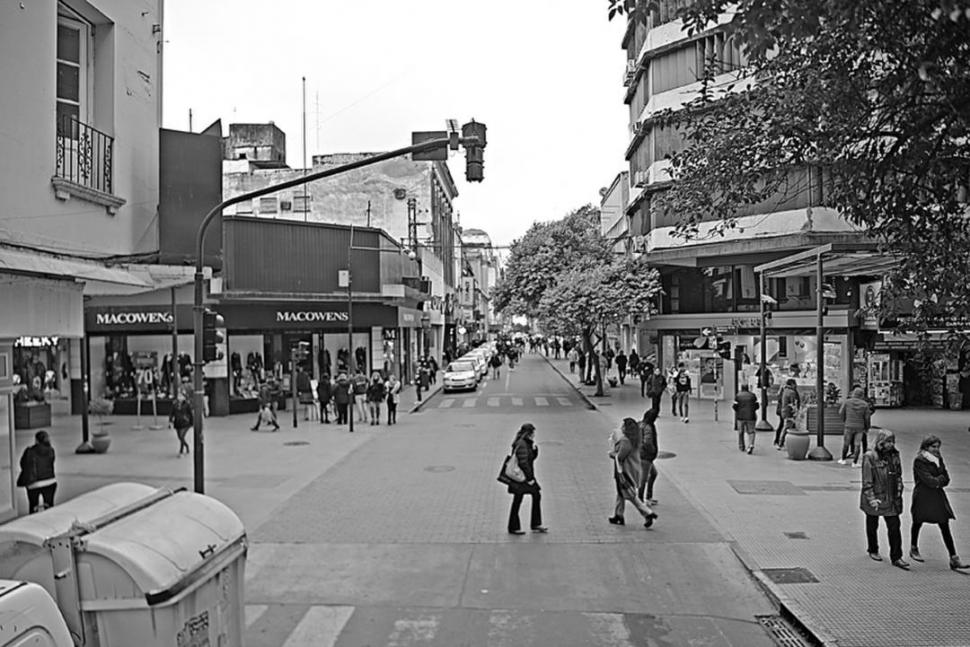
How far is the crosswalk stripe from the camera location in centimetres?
883

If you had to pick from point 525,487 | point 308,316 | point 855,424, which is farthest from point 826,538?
point 308,316

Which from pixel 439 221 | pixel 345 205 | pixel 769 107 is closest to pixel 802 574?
pixel 769 107

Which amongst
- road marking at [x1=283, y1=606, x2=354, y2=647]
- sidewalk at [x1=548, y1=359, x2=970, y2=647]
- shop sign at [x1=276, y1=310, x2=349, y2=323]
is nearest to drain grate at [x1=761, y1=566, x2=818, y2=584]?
sidewalk at [x1=548, y1=359, x2=970, y2=647]

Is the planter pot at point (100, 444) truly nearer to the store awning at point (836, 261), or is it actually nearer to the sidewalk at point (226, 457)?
the sidewalk at point (226, 457)

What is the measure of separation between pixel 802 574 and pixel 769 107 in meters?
5.24

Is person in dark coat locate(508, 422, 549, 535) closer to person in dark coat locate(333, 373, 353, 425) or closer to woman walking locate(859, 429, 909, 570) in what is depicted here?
woman walking locate(859, 429, 909, 570)

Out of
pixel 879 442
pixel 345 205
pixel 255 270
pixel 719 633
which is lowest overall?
pixel 719 633

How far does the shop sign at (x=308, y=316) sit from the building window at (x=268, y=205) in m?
23.0

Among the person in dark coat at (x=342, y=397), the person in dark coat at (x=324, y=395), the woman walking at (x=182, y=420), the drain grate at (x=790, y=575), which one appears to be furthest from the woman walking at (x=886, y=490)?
the person in dark coat at (x=324, y=395)

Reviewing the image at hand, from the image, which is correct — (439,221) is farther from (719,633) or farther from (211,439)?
(719,633)

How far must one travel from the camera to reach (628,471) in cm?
1269

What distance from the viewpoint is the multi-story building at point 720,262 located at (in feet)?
96.0

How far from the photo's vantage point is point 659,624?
8680 mm

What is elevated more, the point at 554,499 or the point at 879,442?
the point at 879,442
